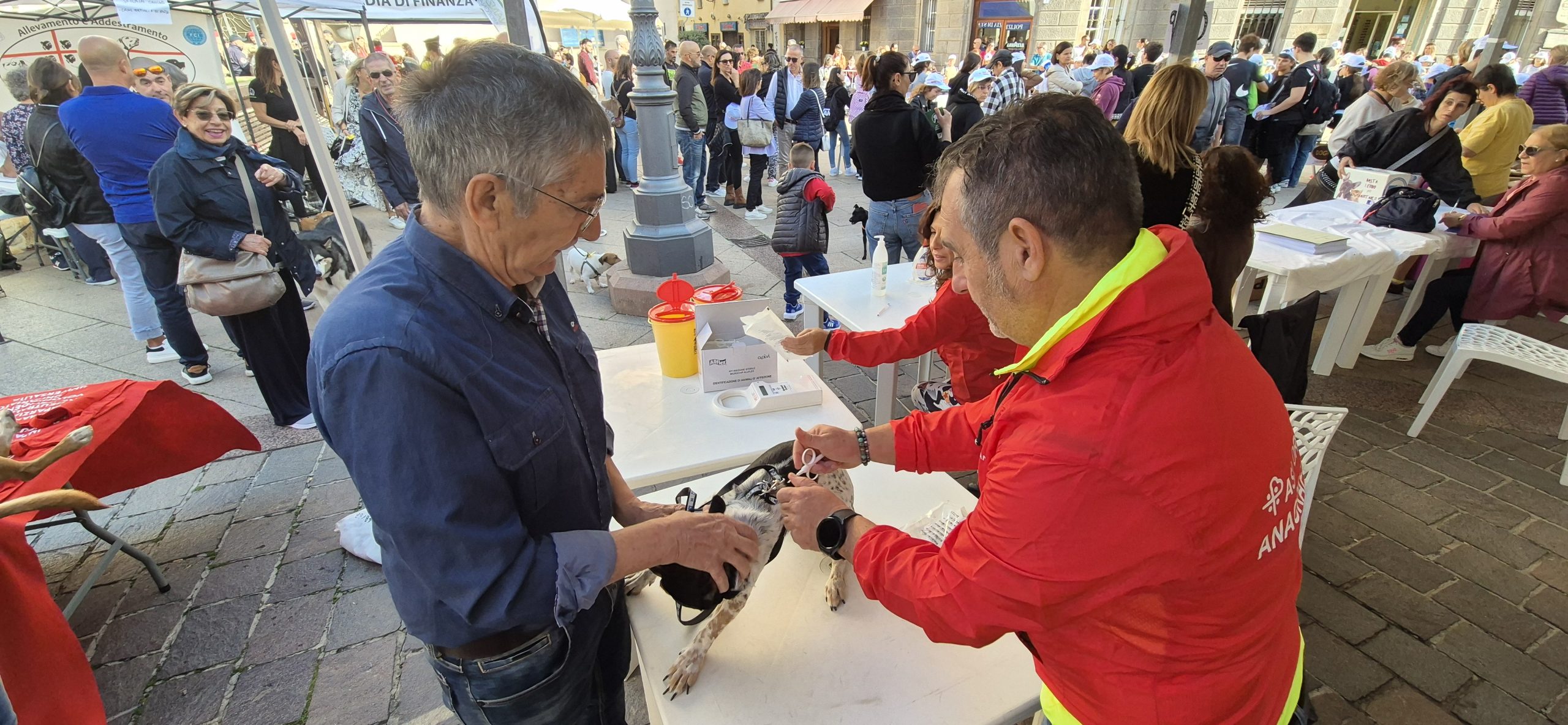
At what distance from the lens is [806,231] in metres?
4.88

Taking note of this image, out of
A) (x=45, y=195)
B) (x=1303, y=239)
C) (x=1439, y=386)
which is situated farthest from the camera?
(x=45, y=195)

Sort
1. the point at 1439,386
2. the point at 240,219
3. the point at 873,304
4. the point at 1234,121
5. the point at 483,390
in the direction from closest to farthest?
the point at 483,390 → the point at 873,304 → the point at 240,219 → the point at 1439,386 → the point at 1234,121

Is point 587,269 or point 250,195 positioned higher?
point 250,195

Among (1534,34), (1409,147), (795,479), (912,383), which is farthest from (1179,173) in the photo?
(1534,34)

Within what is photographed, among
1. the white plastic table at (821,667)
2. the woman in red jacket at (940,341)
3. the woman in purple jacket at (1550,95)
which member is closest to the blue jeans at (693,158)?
the woman in red jacket at (940,341)

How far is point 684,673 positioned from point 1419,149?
670 cm

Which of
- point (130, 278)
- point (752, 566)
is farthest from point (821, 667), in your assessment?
point (130, 278)

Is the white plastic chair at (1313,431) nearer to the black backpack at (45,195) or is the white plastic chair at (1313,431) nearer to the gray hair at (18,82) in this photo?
the black backpack at (45,195)

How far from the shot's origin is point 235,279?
353 centimetres

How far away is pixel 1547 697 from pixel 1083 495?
2.74 m

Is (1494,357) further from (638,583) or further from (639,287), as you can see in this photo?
(639,287)

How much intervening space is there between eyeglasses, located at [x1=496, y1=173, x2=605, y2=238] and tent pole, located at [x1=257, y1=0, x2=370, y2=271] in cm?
137

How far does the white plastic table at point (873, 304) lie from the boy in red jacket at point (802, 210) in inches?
36.7

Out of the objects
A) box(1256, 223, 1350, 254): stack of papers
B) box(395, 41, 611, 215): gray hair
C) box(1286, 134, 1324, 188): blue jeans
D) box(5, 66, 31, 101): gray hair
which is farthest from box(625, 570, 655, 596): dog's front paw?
box(1286, 134, 1324, 188): blue jeans
